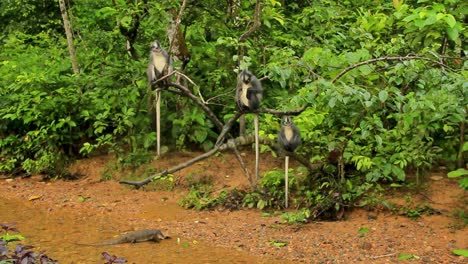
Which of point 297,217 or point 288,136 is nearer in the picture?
point 297,217

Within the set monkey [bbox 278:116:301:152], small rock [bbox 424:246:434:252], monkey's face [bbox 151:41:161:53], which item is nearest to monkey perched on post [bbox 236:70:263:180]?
monkey [bbox 278:116:301:152]

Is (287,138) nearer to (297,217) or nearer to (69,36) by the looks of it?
(297,217)

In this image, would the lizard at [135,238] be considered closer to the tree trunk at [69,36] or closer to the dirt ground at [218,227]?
the dirt ground at [218,227]

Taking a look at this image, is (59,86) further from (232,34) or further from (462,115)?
(462,115)

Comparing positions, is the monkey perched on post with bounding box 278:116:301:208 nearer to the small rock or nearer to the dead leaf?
the small rock

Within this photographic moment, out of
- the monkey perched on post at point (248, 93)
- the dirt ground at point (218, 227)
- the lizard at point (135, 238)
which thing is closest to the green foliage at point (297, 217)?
the dirt ground at point (218, 227)

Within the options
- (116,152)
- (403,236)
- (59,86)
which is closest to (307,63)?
(403,236)

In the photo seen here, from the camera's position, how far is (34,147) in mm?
8742

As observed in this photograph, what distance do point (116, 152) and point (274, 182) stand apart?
9.71 ft

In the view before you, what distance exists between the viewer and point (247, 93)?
6.45m

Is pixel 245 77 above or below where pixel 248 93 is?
above

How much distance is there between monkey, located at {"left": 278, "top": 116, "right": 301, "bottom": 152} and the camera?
633 centimetres

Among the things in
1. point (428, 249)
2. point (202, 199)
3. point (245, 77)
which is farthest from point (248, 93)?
point (428, 249)

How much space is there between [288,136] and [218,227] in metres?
1.39
